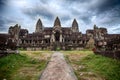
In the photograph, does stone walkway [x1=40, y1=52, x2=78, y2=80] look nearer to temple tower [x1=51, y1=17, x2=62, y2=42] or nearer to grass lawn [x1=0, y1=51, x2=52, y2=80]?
grass lawn [x1=0, y1=51, x2=52, y2=80]

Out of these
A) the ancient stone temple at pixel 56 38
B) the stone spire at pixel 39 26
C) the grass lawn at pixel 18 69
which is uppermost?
the stone spire at pixel 39 26

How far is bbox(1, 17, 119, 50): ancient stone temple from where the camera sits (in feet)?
144

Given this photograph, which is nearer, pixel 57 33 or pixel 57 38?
pixel 57 33

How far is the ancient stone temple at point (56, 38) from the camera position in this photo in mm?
43906

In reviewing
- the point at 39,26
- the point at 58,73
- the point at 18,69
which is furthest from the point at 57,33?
the point at 58,73

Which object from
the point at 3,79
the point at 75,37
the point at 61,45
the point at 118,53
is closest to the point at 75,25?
the point at 75,37

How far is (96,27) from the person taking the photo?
70875 mm

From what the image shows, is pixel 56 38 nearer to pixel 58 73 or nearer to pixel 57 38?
pixel 57 38

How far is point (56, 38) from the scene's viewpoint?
2324 inches

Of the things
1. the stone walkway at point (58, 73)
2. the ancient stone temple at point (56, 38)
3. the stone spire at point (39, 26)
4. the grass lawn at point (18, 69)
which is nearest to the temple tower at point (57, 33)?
the ancient stone temple at point (56, 38)

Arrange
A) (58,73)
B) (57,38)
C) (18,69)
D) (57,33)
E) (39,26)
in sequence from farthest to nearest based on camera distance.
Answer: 1. (39,26)
2. (57,38)
3. (57,33)
4. (18,69)
5. (58,73)

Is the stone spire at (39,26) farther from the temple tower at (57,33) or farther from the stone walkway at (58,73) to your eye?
the stone walkway at (58,73)

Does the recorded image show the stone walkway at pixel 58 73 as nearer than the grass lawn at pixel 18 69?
Yes

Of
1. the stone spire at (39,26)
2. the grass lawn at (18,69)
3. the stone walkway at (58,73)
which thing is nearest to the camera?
the stone walkway at (58,73)
